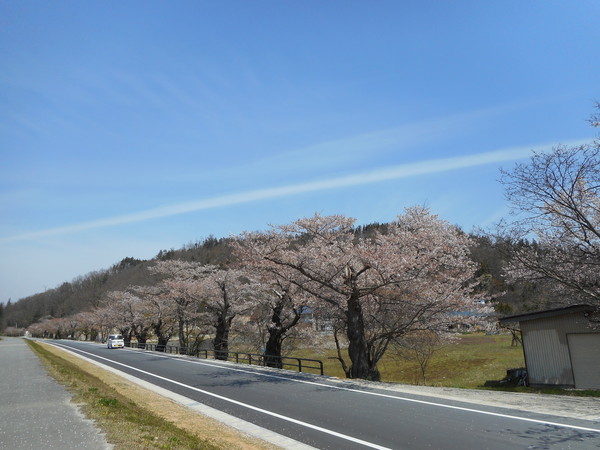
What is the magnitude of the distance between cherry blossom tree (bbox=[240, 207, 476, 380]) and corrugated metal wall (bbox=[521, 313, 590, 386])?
3177 millimetres

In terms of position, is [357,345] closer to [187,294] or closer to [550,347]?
[550,347]

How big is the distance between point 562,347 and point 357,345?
351 inches

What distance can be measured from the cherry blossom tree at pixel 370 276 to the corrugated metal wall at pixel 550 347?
3177mm

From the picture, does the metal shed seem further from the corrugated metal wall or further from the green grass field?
the green grass field

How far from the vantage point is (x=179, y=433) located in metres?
7.26

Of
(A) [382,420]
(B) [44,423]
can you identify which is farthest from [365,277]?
(B) [44,423]

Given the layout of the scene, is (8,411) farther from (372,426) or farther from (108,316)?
(108,316)

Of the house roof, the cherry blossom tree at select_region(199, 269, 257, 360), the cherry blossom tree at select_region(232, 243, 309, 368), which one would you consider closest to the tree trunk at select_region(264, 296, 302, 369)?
the cherry blossom tree at select_region(232, 243, 309, 368)

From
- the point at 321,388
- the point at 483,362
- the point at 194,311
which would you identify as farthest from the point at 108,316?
the point at 321,388

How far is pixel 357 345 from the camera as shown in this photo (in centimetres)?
1806

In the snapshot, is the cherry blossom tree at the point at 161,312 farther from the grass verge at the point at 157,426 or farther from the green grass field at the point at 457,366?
the grass verge at the point at 157,426

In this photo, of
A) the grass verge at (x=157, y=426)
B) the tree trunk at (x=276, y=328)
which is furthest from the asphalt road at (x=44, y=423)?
the tree trunk at (x=276, y=328)

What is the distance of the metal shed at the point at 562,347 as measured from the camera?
16703mm

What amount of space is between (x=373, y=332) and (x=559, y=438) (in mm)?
15260
